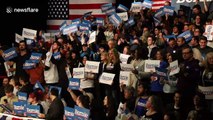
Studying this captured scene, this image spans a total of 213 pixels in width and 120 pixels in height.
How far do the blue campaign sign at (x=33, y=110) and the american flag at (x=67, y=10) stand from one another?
1160 cm

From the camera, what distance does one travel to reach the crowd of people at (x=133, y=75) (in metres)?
10.9

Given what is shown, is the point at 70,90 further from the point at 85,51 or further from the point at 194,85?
the point at 194,85

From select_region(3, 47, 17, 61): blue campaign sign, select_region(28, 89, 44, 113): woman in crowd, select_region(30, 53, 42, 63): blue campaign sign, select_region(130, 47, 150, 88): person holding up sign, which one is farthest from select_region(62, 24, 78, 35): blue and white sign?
select_region(130, 47, 150, 88): person holding up sign

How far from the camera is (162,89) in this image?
38.4ft

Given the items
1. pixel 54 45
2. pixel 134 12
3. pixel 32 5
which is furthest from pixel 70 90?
pixel 32 5

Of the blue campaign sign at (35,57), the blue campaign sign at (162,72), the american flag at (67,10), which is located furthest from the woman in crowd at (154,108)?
the american flag at (67,10)

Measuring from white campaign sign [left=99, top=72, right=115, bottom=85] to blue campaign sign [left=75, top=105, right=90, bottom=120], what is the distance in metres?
1.64

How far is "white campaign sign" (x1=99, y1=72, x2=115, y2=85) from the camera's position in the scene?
12477mm

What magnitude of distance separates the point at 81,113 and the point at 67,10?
1303 centimetres

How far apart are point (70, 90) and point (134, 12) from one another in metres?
5.12

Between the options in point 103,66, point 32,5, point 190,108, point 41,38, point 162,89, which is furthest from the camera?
Answer: point 32,5

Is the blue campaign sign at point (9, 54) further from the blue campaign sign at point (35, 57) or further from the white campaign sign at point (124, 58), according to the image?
the white campaign sign at point (124, 58)

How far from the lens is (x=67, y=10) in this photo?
23.6 m
